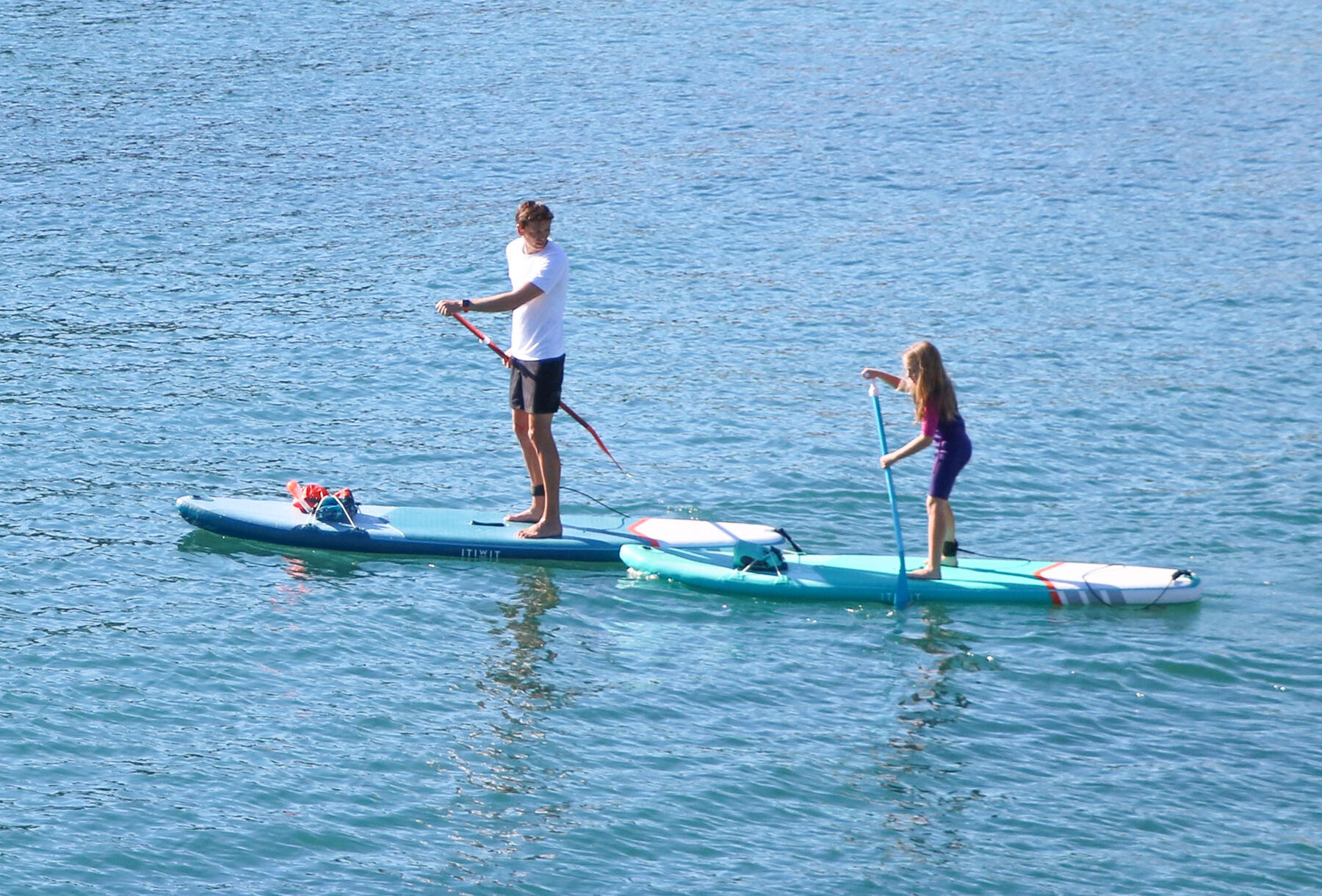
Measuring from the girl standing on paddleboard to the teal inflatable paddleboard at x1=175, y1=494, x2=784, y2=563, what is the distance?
1125 millimetres

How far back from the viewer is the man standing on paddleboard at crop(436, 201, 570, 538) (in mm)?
10344

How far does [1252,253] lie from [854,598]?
429 inches

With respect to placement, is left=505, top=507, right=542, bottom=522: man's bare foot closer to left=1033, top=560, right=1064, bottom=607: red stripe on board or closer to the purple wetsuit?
the purple wetsuit

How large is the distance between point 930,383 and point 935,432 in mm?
375

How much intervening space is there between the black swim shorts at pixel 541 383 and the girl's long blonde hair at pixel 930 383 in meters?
2.35

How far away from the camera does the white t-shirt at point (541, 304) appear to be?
1038 cm

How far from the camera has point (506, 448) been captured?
13430 mm

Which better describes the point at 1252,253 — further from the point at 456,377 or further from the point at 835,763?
the point at 835,763

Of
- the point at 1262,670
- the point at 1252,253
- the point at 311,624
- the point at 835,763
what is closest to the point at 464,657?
the point at 311,624

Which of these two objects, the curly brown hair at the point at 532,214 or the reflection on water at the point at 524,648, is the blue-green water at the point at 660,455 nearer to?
the reflection on water at the point at 524,648

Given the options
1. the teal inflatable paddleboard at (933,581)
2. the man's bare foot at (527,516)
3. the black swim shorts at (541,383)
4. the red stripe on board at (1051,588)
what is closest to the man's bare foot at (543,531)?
the man's bare foot at (527,516)

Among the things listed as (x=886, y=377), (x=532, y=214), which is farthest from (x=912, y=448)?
(x=532, y=214)

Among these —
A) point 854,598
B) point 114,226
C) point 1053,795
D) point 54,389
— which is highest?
point 114,226

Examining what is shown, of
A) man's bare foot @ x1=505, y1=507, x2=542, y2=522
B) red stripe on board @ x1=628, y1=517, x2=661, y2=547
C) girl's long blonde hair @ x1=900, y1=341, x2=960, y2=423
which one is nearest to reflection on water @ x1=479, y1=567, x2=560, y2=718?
man's bare foot @ x1=505, y1=507, x2=542, y2=522
